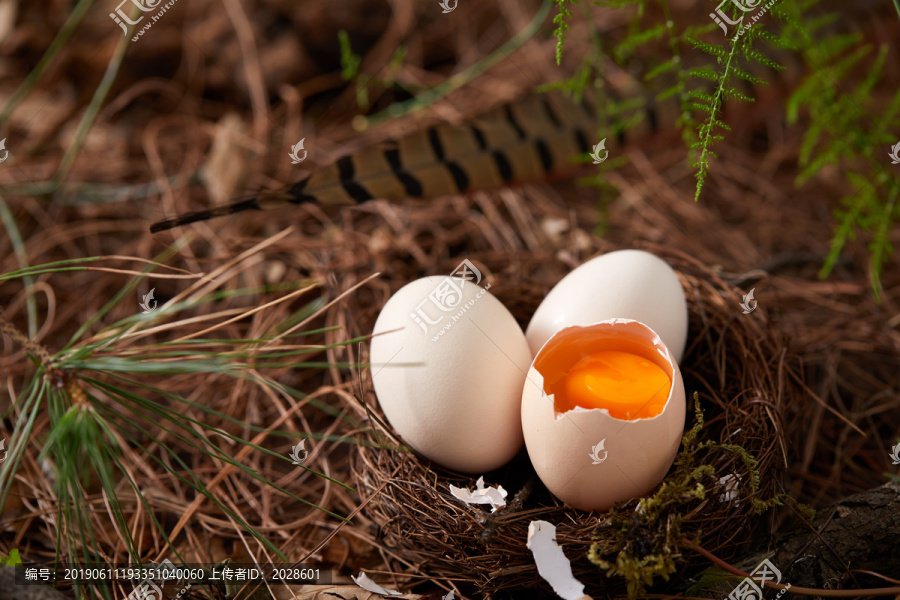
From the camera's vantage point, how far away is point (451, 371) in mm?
1083

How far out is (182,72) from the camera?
2252 millimetres

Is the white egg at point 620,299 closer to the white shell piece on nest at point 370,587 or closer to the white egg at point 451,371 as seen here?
the white egg at point 451,371

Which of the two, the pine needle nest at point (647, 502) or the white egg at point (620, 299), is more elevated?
the white egg at point (620, 299)

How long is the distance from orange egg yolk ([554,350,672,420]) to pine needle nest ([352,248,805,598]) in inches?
2.8

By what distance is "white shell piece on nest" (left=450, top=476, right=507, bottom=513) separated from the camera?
1053 mm

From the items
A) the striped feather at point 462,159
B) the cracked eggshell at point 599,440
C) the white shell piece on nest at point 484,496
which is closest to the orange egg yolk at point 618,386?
the cracked eggshell at point 599,440

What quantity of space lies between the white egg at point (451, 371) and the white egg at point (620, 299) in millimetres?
→ 101

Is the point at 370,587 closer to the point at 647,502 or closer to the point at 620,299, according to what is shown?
the point at 647,502

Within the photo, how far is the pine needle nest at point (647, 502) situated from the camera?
986mm

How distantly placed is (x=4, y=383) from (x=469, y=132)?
133 centimetres

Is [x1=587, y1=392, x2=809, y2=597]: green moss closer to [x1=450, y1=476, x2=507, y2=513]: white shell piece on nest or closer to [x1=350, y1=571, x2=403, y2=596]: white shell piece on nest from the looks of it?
[x1=450, y1=476, x2=507, y2=513]: white shell piece on nest

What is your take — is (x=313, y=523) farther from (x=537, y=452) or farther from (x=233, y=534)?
(x=537, y=452)

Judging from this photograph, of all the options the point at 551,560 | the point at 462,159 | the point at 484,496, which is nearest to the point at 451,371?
the point at 484,496

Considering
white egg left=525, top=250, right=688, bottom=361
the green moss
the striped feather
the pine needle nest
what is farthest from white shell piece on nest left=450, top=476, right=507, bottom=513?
the striped feather
